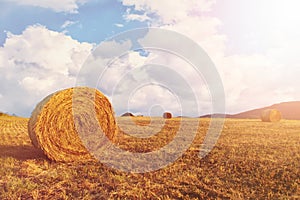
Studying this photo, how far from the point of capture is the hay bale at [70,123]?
7188 mm

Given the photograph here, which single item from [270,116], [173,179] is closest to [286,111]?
[270,116]

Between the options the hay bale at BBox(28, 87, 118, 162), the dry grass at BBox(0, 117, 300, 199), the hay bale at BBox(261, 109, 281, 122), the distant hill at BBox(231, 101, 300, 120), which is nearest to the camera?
the dry grass at BBox(0, 117, 300, 199)

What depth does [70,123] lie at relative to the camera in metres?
7.72

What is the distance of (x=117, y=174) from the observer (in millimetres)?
5680

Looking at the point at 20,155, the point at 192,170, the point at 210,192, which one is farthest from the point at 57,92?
the point at 210,192

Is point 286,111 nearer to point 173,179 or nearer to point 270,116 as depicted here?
point 270,116

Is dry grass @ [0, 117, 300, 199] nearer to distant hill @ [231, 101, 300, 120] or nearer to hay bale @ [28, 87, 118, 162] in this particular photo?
hay bale @ [28, 87, 118, 162]

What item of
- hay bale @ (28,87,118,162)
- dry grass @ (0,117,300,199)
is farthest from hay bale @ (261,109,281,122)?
hay bale @ (28,87,118,162)

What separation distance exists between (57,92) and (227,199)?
16.6ft

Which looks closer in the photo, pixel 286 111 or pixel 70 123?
pixel 70 123

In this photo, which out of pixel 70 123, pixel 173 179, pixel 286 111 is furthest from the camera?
pixel 286 111

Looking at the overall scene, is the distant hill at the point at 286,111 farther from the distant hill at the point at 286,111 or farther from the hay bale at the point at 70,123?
the hay bale at the point at 70,123

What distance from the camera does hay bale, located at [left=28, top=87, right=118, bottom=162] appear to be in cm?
719

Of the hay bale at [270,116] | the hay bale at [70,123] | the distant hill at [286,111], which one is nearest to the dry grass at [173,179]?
the hay bale at [70,123]
